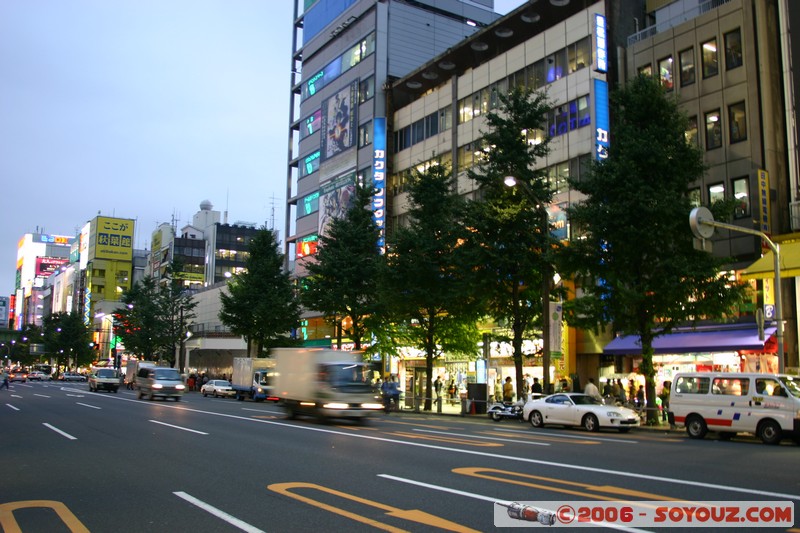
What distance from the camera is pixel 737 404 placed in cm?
1950

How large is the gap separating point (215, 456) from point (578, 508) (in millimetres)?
7699

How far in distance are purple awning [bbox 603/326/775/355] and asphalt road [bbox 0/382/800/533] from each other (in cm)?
1013

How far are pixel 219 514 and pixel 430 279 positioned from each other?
28870 mm

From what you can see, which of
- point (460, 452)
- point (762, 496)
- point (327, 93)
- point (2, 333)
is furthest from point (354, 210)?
point (2, 333)

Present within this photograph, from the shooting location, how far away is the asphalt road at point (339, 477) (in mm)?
7949

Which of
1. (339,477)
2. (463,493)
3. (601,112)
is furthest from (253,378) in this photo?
(463,493)

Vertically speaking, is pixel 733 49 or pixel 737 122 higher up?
pixel 733 49

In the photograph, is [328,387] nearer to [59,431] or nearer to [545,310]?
[59,431]

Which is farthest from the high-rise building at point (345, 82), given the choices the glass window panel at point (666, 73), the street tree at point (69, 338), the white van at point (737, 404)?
the street tree at point (69, 338)

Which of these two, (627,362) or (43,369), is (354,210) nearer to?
(627,362)

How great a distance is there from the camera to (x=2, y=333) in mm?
156000

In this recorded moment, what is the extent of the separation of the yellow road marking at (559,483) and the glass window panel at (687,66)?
26.7 m

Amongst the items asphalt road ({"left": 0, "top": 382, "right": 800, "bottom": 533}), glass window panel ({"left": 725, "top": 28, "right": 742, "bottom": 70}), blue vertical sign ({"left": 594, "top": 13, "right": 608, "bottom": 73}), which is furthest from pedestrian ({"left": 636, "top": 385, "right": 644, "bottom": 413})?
blue vertical sign ({"left": 594, "top": 13, "right": 608, "bottom": 73})

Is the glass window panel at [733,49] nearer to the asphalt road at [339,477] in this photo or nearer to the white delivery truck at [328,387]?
the asphalt road at [339,477]
